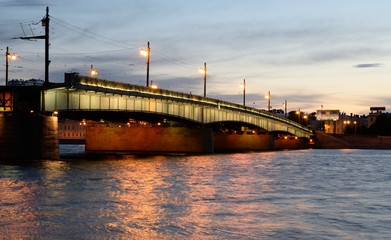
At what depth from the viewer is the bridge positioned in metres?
47.3

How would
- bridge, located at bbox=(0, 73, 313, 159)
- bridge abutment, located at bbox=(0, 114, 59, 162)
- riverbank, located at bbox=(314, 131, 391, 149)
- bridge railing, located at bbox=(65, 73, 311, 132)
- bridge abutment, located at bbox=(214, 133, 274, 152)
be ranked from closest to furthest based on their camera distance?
bridge abutment, located at bbox=(0, 114, 59, 162)
bridge, located at bbox=(0, 73, 313, 159)
bridge railing, located at bbox=(65, 73, 311, 132)
bridge abutment, located at bbox=(214, 133, 274, 152)
riverbank, located at bbox=(314, 131, 391, 149)

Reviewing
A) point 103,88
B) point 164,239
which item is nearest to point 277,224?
point 164,239

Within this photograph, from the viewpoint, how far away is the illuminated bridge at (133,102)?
2009 inches

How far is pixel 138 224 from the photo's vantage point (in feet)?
59.5

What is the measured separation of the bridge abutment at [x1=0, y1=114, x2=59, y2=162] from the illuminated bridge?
11.3 feet

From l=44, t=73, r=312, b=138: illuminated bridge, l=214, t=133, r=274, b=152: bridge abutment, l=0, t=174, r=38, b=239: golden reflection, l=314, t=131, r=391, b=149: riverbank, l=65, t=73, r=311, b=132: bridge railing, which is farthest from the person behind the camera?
l=314, t=131, r=391, b=149: riverbank

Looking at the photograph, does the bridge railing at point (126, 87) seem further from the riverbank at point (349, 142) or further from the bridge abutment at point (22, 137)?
the riverbank at point (349, 142)

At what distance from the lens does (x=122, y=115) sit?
224 feet

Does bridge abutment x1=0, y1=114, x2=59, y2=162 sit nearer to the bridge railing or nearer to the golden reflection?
the bridge railing

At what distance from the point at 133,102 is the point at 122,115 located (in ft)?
24.0

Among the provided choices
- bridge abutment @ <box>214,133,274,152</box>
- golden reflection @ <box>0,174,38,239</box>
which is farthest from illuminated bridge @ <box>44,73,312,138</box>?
golden reflection @ <box>0,174,38,239</box>

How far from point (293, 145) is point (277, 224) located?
113m

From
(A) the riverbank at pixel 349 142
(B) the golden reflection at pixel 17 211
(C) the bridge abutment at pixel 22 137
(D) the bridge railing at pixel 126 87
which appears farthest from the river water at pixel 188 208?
(A) the riverbank at pixel 349 142

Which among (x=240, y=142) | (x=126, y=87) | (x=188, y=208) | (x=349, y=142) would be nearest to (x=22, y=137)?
(x=126, y=87)
